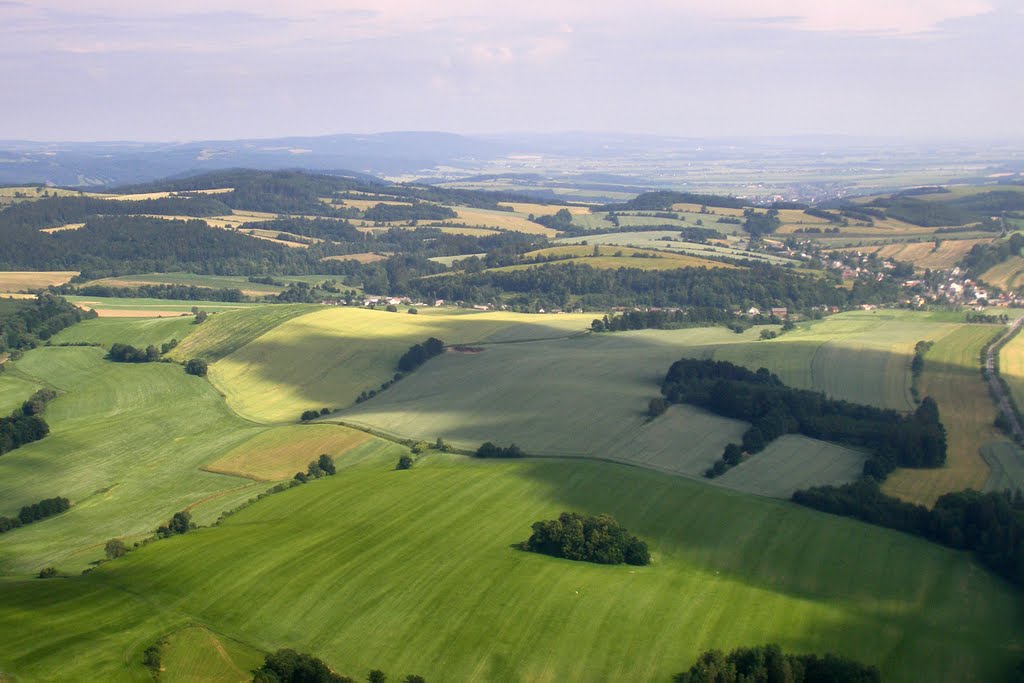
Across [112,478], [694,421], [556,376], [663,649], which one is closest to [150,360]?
[112,478]

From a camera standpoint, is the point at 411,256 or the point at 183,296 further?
the point at 411,256

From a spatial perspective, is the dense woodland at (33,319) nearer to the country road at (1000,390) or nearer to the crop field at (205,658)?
the crop field at (205,658)

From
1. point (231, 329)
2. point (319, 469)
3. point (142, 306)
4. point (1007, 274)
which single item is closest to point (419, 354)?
point (231, 329)

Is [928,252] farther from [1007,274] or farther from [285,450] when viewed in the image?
[285,450]

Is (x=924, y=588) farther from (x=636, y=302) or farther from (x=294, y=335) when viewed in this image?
(x=636, y=302)

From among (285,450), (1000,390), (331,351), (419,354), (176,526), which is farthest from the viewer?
(331,351)

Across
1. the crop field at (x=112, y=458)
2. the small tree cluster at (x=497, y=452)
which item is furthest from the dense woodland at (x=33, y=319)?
the small tree cluster at (x=497, y=452)
